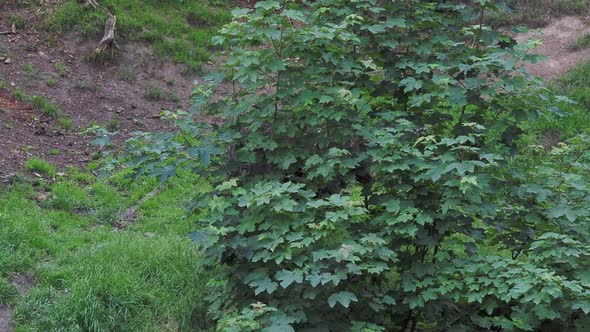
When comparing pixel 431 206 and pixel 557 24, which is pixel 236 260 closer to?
pixel 431 206

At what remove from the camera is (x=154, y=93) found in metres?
11.7

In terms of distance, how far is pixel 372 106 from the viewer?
545cm

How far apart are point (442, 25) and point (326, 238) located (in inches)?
81.2

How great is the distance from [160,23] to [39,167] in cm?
513

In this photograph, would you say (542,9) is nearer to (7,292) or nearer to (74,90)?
(74,90)

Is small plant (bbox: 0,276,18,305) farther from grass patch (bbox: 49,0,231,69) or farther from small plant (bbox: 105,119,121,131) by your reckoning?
grass patch (bbox: 49,0,231,69)

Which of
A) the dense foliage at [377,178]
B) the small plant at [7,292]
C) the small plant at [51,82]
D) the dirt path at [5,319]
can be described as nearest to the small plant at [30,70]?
the small plant at [51,82]

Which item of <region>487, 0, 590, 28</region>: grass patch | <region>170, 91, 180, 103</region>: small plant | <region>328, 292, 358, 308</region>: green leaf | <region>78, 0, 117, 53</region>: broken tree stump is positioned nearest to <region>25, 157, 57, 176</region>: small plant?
<region>170, 91, 180, 103</region>: small plant

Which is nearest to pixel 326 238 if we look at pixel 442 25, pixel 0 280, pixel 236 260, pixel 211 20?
pixel 236 260

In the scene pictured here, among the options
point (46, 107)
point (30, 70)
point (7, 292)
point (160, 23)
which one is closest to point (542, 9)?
point (160, 23)

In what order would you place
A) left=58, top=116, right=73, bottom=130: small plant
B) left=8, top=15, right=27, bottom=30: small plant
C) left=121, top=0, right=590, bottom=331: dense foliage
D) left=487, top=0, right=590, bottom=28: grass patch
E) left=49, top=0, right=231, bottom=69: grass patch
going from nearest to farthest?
left=121, top=0, right=590, bottom=331: dense foliage, left=58, top=116, right=73, bottom=130: small plant, left=8, top=15, right=27, bottom=30: small plant, left=49, top=0, right=231, bottom=69: grass patch, left=487, top=0, right=590, bottom=28: grass patch

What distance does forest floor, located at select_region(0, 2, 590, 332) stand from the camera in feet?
18.9

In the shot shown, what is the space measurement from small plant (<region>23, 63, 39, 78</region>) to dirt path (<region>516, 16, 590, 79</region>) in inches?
340

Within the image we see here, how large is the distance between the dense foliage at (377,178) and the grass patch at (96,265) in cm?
83
